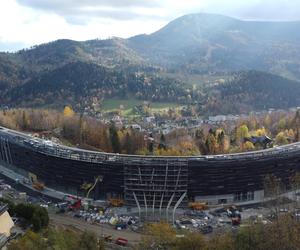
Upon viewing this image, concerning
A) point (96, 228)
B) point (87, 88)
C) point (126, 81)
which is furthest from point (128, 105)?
point (96, 228)

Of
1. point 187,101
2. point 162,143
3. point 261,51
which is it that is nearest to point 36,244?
point 162,143

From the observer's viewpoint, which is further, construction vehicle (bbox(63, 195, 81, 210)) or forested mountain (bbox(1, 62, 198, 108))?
forested mountain (bbox(1, 62, 198, 108))

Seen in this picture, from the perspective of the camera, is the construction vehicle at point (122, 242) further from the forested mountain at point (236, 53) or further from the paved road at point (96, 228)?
the forested mountain at point (236, 53)

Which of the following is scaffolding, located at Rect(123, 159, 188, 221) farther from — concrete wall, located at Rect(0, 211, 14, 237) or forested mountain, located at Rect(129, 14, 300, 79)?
forested mountain, located at Rect(129, 14, 300, 79)

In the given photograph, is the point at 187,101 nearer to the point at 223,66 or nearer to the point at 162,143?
the point at 162,143

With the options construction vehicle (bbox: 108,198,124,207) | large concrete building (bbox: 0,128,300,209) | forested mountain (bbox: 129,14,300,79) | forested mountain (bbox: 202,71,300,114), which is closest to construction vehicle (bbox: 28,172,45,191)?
large concrete building (bbox: 0,128,300,209)

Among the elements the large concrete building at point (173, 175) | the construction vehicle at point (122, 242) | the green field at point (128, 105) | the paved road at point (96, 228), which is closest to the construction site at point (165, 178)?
the large concrete building at point (173, 175)
